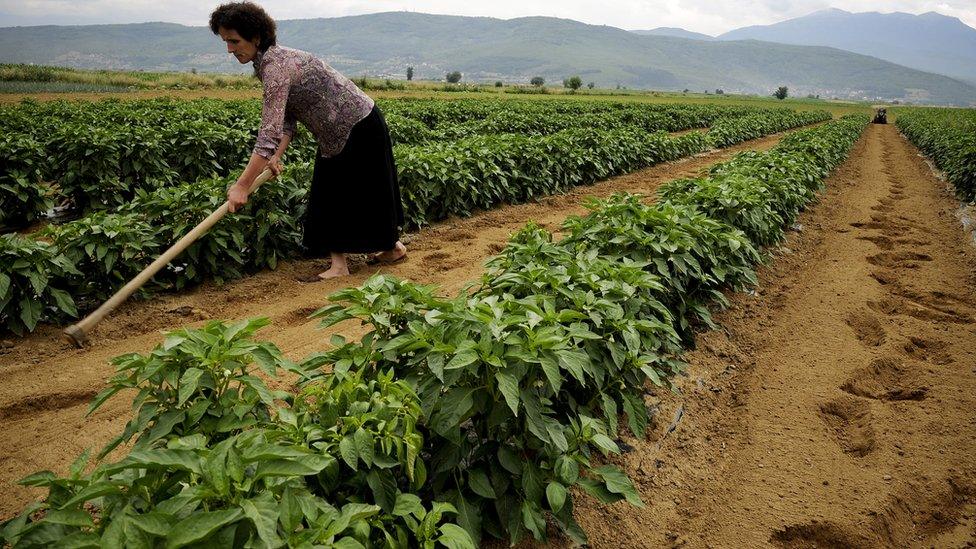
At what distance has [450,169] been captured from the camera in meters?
6.90

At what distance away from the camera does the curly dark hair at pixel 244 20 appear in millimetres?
3467

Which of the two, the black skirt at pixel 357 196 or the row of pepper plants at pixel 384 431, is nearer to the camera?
the row of pepper plants at pixel 384 431

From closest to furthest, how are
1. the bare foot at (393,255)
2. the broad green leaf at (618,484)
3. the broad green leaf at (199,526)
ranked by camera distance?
the broad green leaf at (199,526), the broad green leaf at (618,484), the bare foot at (393,255)

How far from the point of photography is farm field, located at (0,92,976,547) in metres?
2.08

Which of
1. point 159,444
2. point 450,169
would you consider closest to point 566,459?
point 159,444

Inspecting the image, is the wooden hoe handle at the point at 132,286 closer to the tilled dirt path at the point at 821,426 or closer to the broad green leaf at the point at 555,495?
the broad green leaf at the point at 555,495

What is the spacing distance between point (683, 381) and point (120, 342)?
3633 millimetres

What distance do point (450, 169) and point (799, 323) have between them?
4.20 metres

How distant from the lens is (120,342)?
3.66 meters

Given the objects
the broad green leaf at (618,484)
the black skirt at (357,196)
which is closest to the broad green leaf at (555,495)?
the broad green leaf at (618,484)

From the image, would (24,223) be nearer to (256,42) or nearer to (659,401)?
(256,42)

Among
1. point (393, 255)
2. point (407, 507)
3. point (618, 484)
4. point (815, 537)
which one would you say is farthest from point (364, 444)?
point (393, 255)

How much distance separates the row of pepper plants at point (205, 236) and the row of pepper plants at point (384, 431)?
2.22m

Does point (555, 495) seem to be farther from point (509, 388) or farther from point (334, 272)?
point (334, 272)
